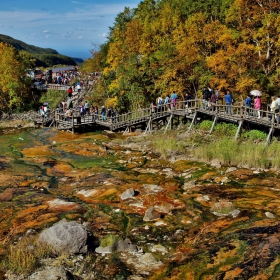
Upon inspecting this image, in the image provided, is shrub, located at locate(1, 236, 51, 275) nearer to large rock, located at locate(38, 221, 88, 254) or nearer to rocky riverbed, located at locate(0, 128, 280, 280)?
rocky riverbed, located at locate(0, 128, 280, 280)

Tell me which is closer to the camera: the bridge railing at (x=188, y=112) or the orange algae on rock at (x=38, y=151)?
the bridge railing at (x=188, y=112)

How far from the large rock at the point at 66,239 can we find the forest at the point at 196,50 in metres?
19.6

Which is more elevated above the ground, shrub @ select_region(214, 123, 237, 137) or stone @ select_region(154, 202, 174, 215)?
shrub @ select_region(214, 123, 237, 137)

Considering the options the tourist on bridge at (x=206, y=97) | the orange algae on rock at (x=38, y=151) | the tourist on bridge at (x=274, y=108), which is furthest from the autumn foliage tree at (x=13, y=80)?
the tourist on bridge at (x=274, y=108)

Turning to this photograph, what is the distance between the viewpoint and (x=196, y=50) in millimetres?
30297

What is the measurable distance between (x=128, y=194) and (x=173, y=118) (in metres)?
18.3

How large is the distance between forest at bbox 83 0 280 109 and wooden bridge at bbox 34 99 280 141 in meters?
2.07

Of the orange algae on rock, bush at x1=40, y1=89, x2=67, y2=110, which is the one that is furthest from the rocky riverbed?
bush at x1=40, y1=89, x2=67, y2=110

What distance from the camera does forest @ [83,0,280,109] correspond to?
2656cm

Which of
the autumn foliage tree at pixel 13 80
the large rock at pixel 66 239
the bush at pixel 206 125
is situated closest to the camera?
the large rock at pixel 66 239

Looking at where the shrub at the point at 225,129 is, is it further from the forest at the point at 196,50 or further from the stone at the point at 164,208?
the stone at the point at 164,208

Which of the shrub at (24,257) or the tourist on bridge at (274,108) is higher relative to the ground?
the tourist on bridge at (274,108)

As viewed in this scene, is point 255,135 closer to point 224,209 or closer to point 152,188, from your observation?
point 152,188

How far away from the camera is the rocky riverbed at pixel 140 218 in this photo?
9242 mm
